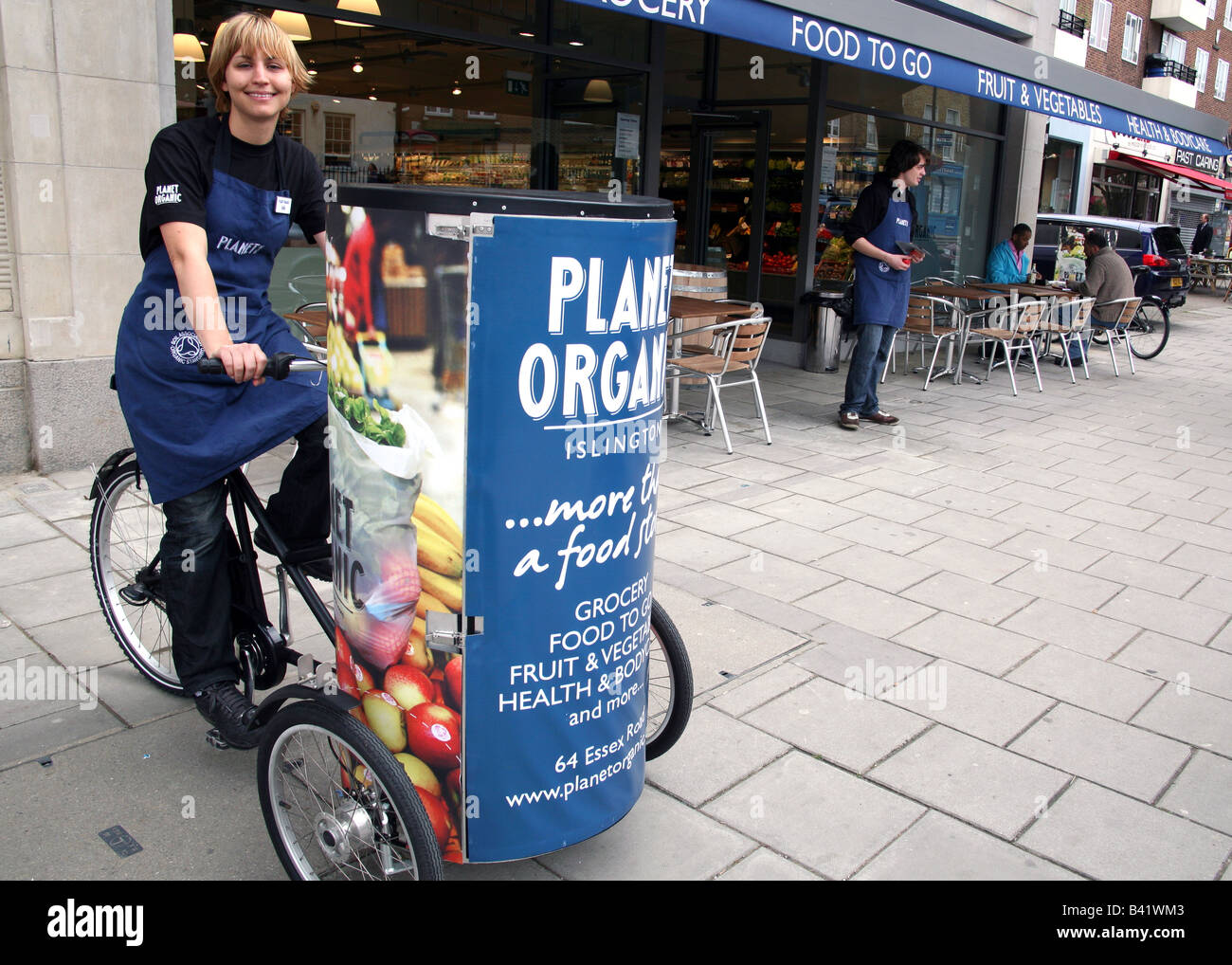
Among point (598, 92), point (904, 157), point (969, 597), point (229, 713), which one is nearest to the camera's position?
point (229, 713)

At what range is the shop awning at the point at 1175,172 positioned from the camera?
24.3 meters

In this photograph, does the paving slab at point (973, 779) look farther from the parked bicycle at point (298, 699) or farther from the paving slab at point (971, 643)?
the parked bicycle at point (298, 699)

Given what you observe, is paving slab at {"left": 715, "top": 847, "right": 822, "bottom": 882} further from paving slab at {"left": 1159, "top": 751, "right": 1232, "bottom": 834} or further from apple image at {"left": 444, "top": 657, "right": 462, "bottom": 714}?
paving slab at {"left": 1159, "top": 751, "right": 1232, "bottom": 834}

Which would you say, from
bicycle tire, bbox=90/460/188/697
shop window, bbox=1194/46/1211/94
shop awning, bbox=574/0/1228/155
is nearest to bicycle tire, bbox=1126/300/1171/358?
shop awning, bbox=574/0/1228/155

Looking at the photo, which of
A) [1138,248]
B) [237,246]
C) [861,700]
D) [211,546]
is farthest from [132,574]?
[1138,248]

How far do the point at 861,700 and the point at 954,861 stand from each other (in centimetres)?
91

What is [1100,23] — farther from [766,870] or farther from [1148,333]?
[766,870]

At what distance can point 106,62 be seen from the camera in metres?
5.41

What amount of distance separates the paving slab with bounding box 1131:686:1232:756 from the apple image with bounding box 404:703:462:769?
2.50 metres

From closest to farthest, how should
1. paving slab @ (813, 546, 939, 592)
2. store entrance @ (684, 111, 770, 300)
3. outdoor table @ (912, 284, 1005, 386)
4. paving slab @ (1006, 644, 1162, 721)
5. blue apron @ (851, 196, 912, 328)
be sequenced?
paving slab @ (1006, 644, 1162, 721) → paving slab @ (813, 546, 939, 592) → blue apron @ (851, 196, 912, 328) → outdoor table @ (912, 284, 1005, 386) → store entrance @ (684, 111, 770, 300)

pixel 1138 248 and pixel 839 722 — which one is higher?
pixel 1138 248

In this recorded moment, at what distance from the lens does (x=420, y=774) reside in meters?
2.26

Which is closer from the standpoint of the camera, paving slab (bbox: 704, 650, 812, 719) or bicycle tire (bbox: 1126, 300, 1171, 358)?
paving slab (bbox: 704, 650, 812, 719)

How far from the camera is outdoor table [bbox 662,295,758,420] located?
6.98 meters
